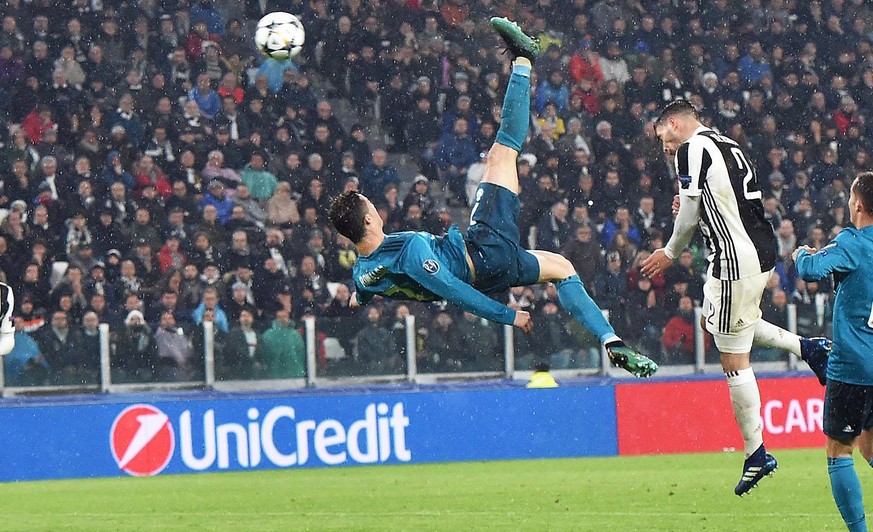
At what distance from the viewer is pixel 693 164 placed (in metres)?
8.48

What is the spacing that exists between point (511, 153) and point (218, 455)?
7.10m

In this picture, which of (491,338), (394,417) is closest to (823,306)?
(491,338)

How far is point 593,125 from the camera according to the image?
63.5ft

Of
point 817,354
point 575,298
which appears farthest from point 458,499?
point 817,354

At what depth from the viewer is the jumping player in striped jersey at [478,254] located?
8.50 meters

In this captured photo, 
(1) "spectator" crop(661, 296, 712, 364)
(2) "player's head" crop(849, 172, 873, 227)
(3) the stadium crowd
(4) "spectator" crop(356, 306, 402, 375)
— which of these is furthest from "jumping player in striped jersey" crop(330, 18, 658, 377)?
(1) "spectator" crop(661, 296, 712, 364)

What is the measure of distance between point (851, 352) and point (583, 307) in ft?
5.37

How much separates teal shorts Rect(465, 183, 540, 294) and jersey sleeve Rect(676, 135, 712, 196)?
39.0 inches

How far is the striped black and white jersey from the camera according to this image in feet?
27.7

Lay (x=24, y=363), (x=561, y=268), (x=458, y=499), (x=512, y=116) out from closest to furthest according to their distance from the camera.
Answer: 1. (x=561, y=268)
2. (x=512, y=116)
3. (x=458, y=499)
4. (x=24, y=363)

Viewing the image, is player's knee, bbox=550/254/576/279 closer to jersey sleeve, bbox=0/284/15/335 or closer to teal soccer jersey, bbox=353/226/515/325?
teal soccer jersey, bbox=353/226/515/325

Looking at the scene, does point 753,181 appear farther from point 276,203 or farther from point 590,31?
point 590,31

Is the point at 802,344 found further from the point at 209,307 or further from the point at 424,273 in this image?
the point at 209,307

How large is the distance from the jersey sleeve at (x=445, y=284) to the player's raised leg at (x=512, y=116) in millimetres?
719
